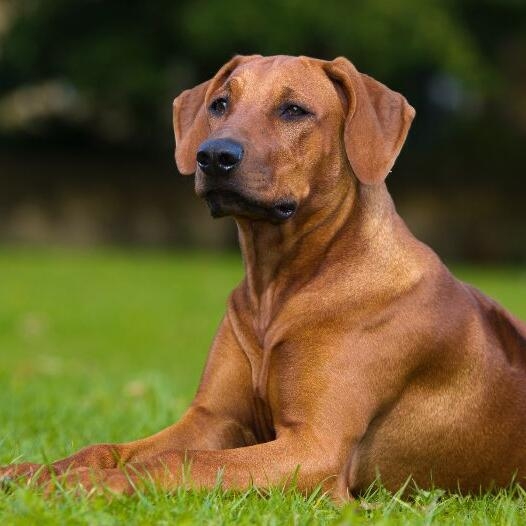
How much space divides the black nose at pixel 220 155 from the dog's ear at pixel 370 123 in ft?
1.67

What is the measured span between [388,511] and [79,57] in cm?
2023

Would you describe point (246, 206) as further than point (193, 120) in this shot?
No

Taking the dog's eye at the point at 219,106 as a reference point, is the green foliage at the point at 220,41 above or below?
below

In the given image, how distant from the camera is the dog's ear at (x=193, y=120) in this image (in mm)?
5273

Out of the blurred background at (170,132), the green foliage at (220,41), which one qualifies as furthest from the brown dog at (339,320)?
the green foliage at (220,41)

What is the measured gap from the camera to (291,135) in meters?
4.77

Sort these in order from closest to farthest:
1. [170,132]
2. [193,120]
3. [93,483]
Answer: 1. [93,483]
2. [193,120]
3. [170,132]

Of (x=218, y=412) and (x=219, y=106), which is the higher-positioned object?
(x=219, y=106)

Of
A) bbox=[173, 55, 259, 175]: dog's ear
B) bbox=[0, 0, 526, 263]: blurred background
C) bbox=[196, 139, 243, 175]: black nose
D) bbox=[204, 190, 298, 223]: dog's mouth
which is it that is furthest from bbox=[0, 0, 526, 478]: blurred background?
bbox=[196, 139, 243, 175]: black nose

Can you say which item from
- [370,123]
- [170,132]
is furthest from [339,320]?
[170,132]

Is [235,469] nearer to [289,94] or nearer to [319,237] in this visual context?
[319,237]

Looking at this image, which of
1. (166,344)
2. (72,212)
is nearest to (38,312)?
(166,344)

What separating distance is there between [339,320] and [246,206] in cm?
56

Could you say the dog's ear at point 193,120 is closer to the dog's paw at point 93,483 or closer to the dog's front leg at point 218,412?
the dog's front leg at point 218,412
